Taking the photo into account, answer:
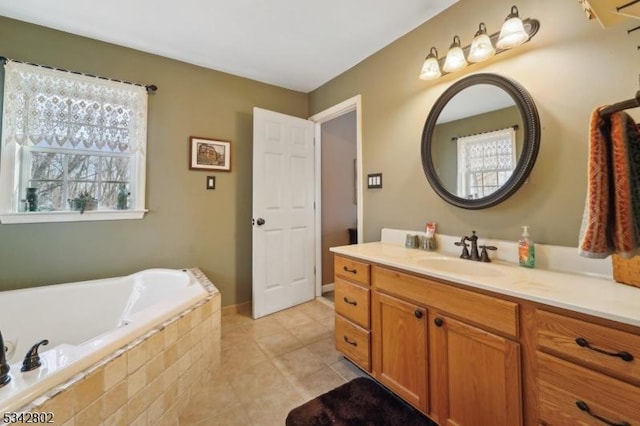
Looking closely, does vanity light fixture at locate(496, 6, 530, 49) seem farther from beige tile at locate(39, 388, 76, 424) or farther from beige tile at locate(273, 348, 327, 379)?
beige tile at locate(39, 388, 76, 424)

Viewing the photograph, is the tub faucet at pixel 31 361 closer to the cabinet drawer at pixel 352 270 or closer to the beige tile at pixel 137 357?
the beige tile at pixel 137 357

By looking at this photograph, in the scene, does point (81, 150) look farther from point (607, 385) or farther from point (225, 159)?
point (607, 385)

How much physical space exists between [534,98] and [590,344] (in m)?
1.21

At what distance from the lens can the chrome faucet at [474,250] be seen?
1458 mm

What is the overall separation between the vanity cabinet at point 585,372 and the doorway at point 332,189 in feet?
7.58

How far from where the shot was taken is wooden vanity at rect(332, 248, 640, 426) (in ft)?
2.55

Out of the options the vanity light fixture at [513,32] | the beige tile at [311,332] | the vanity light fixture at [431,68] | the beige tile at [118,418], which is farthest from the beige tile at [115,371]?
the vanity light fixture at [513,32]

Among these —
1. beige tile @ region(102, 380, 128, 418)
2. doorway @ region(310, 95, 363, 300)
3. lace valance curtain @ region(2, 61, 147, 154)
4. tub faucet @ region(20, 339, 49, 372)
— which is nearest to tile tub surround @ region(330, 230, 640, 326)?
beige tile @ region(102, 380, 128, 418)

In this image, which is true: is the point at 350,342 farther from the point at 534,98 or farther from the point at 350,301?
the point at 534,98

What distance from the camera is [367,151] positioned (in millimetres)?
2352

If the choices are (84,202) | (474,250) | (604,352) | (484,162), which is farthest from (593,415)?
(84,202)

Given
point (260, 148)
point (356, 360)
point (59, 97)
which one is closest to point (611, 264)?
point (356, 360)

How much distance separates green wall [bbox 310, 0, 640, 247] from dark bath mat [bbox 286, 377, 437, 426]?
1095 millimetres

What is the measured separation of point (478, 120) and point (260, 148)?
188 cm
